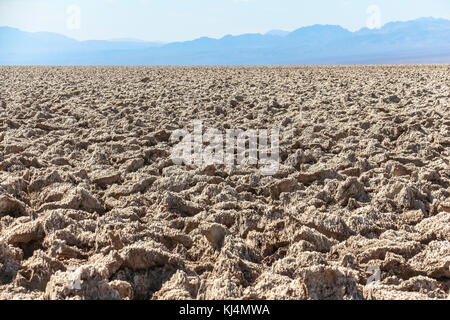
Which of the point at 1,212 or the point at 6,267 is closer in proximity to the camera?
the point at 6,267

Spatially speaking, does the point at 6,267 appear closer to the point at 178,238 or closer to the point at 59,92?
the point at 178,238

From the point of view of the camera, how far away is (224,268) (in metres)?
2.01

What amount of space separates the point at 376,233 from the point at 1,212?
2.35 meters

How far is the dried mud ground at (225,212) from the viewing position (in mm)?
1832

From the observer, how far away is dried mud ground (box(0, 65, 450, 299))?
1832mm

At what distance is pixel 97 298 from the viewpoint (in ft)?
5.31

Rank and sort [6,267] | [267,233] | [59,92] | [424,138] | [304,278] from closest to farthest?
[304,278] → [6,267] → [267,233] → [424,138] → [59,92]

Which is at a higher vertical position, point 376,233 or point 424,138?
point 424,138

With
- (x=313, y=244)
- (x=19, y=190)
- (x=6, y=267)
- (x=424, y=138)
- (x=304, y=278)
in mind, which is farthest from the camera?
(x=424, y=138)

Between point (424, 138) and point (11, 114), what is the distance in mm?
5544

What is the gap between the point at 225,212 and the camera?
2678 mm
